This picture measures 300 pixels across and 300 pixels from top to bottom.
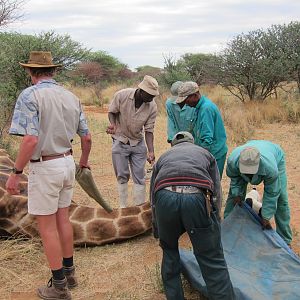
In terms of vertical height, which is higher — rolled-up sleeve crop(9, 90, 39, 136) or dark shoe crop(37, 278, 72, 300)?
rolled-up sleeve crop(9, 90, 39, 136)

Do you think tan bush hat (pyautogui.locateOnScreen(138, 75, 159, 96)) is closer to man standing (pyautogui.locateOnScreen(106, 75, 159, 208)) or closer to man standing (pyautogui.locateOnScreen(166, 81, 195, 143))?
man standing (pyautogui.locateOnScreen(106, 75, 159, 208))

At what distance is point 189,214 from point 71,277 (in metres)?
1.31

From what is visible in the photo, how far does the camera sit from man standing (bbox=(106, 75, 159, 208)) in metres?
5.17

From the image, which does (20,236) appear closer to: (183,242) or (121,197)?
(121,197)

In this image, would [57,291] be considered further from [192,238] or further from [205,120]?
[205,120]

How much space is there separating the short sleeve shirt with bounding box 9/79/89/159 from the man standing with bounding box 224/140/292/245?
1.39m

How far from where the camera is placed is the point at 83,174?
4.27 m

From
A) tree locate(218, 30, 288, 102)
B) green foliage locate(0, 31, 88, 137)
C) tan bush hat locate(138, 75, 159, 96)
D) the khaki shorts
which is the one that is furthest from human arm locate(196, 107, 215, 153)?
tree locate(218, 30, 288, 102)

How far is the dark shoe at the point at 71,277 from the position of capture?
12.9ft

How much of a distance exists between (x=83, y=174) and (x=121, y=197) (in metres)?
1.21

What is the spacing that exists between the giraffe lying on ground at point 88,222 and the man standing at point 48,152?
40.7 inches

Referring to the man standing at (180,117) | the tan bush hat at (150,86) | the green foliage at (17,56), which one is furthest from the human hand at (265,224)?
the green foliage at (17,56)

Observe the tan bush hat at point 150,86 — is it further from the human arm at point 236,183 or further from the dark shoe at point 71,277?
the dark shoe at point 71,277

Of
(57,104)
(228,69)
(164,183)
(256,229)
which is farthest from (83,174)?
(228,69)
